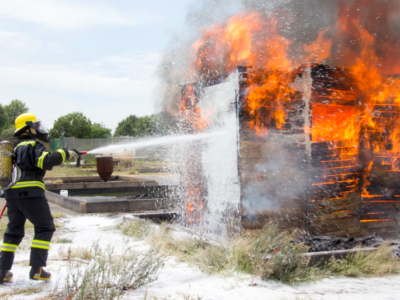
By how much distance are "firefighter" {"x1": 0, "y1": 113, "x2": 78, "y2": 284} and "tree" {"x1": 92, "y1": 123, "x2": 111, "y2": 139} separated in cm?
8966

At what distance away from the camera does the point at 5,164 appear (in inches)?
158

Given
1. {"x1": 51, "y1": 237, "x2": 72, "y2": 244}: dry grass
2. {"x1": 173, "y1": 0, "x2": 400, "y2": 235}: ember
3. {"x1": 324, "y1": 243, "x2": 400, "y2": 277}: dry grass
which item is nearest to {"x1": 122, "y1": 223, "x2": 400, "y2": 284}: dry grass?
{"x1": 324, "y1": 243, "x2": 400, "y2": 277}: dry grass

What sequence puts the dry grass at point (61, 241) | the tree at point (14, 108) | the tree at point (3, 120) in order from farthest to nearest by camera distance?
the tree at point (14, 108) < the tree at point (3, 120) < the dry grass at point (61, 241)

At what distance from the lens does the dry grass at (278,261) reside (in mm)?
4051

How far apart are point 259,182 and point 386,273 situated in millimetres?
1991

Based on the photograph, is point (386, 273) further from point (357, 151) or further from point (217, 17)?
point (217, 17)

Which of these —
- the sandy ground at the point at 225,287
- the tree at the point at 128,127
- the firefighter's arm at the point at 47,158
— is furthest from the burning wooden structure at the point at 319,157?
the tree at the point at 128,127

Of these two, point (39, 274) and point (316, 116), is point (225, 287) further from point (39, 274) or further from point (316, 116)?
point (316, 116)

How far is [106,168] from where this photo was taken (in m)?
14.3

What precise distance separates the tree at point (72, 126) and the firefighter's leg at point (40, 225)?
64089 mm

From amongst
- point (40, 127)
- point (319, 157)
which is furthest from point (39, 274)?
point (319, 157)

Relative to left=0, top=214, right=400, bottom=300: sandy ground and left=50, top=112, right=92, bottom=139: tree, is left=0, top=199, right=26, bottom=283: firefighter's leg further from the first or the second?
left=50, top=112, right=92, bottom=139: tree

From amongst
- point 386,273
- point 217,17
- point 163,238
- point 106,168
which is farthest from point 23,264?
point 106,168

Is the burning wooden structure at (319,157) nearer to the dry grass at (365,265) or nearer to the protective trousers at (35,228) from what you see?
the dry grass at (365,265)
